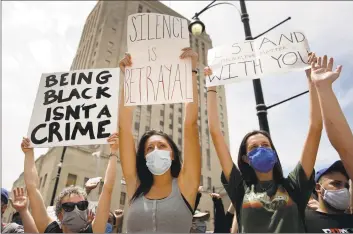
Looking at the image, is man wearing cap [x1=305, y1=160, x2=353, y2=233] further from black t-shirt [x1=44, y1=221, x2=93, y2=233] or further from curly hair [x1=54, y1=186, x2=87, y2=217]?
curly hair [x1=54, y1=186, x2=87, y2=217]

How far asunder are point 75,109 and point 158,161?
137 cm

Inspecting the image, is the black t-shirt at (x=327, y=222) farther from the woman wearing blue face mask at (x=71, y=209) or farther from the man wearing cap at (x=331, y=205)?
the woman wearing blue face mask at (x=71, y=209)

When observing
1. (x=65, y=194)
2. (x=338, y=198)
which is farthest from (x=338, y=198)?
(x=65, y=194)

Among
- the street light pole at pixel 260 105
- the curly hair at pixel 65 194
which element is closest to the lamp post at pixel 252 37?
the street light pole at pixel 260 105

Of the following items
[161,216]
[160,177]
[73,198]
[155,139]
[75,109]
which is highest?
[75,109]

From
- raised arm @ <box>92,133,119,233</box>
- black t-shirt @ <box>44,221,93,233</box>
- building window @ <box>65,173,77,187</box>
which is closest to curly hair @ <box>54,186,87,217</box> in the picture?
black t-shirt @ <box>44,221,93,233</box>

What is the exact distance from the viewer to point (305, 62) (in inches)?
110

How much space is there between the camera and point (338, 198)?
2289mm

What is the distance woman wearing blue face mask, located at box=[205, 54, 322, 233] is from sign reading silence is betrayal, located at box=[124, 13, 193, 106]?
0.57 meters

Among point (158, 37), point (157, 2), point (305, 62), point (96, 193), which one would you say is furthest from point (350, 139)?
point (157, 2)

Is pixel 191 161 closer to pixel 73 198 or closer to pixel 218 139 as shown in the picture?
pixel 218 139

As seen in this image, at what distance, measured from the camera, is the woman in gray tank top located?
2033 mm

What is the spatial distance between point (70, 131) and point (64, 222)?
0.95 meters

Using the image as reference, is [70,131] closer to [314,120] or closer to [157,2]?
[314,120]
